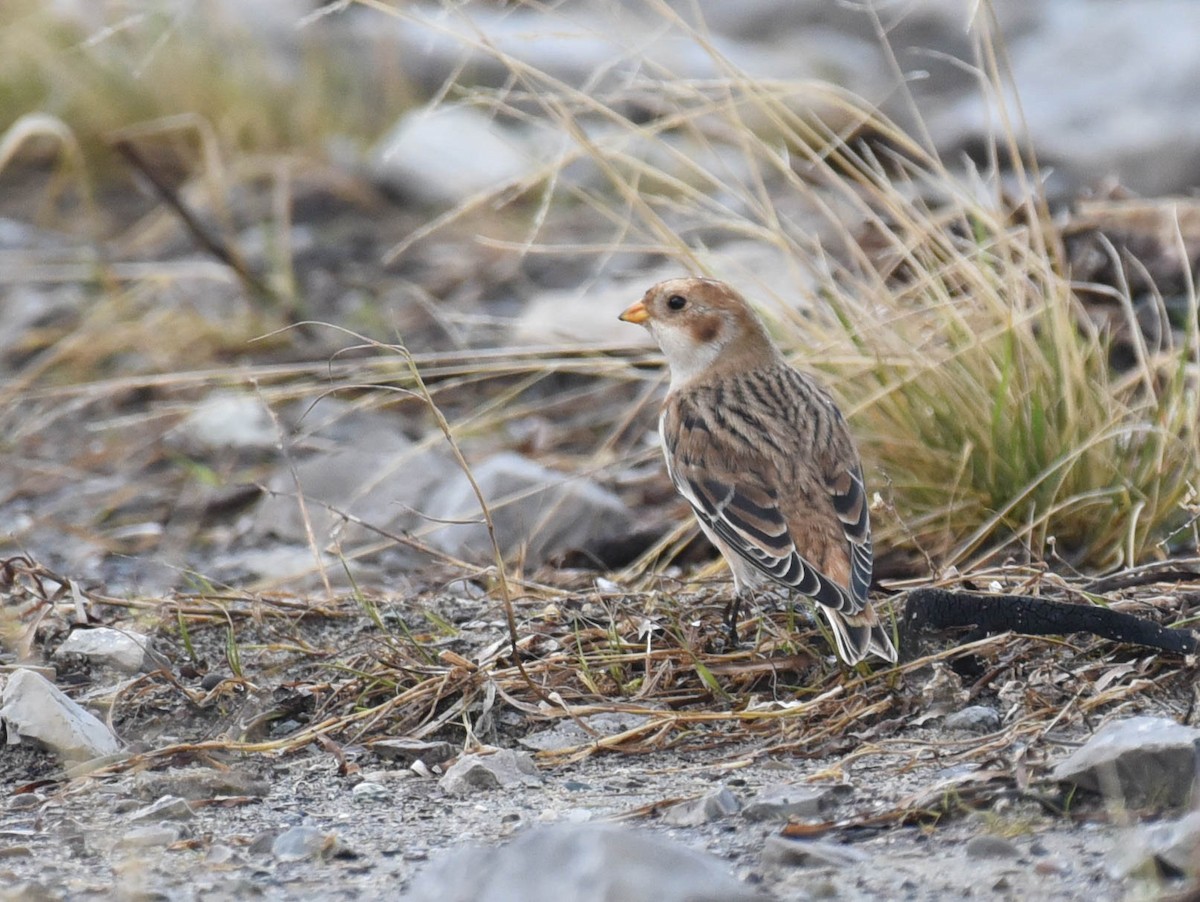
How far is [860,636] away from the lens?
305cm

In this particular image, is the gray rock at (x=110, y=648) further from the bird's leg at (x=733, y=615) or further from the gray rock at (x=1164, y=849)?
the gray rock at (x=1164, y=849)

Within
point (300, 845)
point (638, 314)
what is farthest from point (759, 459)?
point (300, 845)

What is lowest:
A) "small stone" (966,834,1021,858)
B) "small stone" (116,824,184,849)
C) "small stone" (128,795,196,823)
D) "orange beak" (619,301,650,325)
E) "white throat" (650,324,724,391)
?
"small stone" (128,795,196,823)

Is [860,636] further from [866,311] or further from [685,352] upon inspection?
[866,311]

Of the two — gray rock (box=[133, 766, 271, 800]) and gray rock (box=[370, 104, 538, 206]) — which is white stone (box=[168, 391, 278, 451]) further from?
gray rock (box=[133, 766, 271, 800])

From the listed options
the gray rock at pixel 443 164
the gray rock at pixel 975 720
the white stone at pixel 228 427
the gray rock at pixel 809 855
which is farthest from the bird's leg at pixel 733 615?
the gray rock at pixel 443 164

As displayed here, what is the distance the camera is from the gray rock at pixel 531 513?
4391 mm

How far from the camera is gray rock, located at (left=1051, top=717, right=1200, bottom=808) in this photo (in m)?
2.46

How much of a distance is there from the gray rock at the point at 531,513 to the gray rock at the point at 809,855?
1912 millimetres

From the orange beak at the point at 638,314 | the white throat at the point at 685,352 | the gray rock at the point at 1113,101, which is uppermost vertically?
the orange beak at the point at 638,314

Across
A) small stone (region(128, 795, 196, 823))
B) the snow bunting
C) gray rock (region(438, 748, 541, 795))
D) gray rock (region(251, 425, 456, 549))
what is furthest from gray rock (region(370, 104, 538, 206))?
small stone (region(128, 795, 196, 823))

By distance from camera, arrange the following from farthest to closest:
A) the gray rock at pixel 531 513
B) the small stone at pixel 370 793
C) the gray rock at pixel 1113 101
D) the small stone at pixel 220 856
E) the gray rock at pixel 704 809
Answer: the gray rock at pixel 1113 101
the gray rock at pixel 531 513
the small stone at pixel 370 793
the gray rock at pixel 704 809
the small stone at pixel 220 856

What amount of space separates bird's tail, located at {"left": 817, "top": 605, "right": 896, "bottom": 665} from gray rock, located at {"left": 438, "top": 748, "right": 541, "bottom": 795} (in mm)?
597

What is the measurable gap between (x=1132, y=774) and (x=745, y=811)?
1.88 ft
